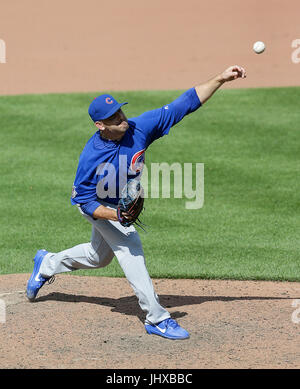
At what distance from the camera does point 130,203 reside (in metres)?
5.62

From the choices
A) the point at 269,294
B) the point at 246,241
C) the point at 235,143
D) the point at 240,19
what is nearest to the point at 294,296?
the point at 269,294

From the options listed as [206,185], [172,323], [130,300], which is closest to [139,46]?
[206,185]

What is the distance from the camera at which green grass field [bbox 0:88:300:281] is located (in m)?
8.25

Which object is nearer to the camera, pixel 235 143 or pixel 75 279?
pixel 75 279

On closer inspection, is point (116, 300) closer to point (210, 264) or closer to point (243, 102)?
point (210, 264)

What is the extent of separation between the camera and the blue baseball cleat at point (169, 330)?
224 inches

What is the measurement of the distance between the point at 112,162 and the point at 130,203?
0.35 m

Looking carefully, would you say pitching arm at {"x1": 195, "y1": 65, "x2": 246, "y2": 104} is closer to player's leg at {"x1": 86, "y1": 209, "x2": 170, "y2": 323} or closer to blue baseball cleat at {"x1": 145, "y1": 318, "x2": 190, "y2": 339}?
player's leg at {"x1": 86, "y1": 209, "x2": 170, "y2": 323}

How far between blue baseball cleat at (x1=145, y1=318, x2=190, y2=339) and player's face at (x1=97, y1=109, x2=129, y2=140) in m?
1.47

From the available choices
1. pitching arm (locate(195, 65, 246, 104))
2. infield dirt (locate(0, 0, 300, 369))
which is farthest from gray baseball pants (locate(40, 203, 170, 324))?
pitching arm (locate(195, 65, 246, 104))

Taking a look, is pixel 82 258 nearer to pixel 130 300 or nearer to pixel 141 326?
pixel 130 300

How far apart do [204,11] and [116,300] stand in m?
13.8

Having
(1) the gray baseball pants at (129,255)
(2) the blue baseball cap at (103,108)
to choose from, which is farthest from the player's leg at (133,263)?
(2) the blue baseball cap at (103,108)

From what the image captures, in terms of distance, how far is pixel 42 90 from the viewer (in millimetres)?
16984
